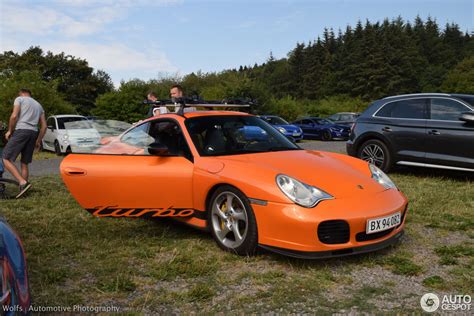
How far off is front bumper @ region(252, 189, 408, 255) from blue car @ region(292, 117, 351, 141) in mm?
19929

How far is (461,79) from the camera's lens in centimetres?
7469

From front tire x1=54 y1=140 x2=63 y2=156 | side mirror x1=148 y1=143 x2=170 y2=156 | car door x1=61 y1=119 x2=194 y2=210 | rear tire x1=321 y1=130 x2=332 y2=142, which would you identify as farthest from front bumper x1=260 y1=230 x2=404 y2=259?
rear tire x1=321 y1=130 x2=332 y2=142

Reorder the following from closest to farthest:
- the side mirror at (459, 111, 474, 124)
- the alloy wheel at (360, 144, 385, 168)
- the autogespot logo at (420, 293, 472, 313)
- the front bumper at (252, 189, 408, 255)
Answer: the autogespot logo at (420, 293, 472, 313)
the front bumper at (252, 189, 408, 255)
the side mirror at (459, 111, 474, 124)
the alloy wheel at (360, 144, 385, 168)

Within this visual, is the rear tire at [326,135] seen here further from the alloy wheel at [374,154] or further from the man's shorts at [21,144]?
the man's shorts at [21,144]

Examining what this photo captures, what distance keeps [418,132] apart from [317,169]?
4.55 metres

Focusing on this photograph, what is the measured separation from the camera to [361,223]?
11.9 feet

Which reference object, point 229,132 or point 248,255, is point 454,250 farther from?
point 229,132

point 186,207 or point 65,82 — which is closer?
point 186,207

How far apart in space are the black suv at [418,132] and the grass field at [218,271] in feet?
7.70

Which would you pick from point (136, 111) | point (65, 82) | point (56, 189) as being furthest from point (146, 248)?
point (65, 82)

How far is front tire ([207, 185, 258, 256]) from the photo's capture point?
3.87m

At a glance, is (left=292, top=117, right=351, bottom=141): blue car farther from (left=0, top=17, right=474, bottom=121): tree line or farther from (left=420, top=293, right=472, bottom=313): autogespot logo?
(left=420, top=293, right=472, bottom=313): autogespot logo

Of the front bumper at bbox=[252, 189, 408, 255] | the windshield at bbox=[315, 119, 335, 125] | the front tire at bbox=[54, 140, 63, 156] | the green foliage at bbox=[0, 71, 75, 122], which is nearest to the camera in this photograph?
the front bumper at bbox=[252, 189, 408, 255]

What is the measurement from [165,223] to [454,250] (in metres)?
3.12
